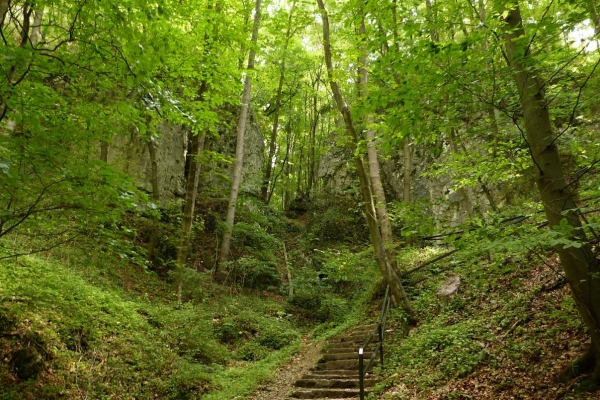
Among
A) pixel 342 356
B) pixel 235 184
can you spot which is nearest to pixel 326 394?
pixel 342 356

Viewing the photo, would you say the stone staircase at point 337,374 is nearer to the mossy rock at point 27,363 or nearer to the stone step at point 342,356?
the stone step at point 342,356

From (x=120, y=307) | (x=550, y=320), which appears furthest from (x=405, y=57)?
(x=120, y=307)

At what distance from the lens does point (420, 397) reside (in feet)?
18.6

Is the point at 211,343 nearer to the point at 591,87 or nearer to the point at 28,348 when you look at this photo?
the point at 28,348

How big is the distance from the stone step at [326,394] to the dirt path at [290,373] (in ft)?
0.89

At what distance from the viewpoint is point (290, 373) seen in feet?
30.2

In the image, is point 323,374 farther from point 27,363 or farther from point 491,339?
point 27,363

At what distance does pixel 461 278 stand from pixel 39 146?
1002 cm

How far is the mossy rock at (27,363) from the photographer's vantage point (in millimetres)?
5188

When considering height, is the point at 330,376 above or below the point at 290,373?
above

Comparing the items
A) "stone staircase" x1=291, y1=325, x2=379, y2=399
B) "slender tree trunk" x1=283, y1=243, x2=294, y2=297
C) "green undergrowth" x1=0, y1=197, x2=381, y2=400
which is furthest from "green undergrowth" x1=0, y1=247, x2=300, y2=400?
"slender tree trunk" x1=283, y1=243, x2=294, y2=297

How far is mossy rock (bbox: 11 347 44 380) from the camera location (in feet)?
17.0

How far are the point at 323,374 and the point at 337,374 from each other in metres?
0.38

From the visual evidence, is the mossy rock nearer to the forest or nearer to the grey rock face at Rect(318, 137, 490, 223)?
the forest
